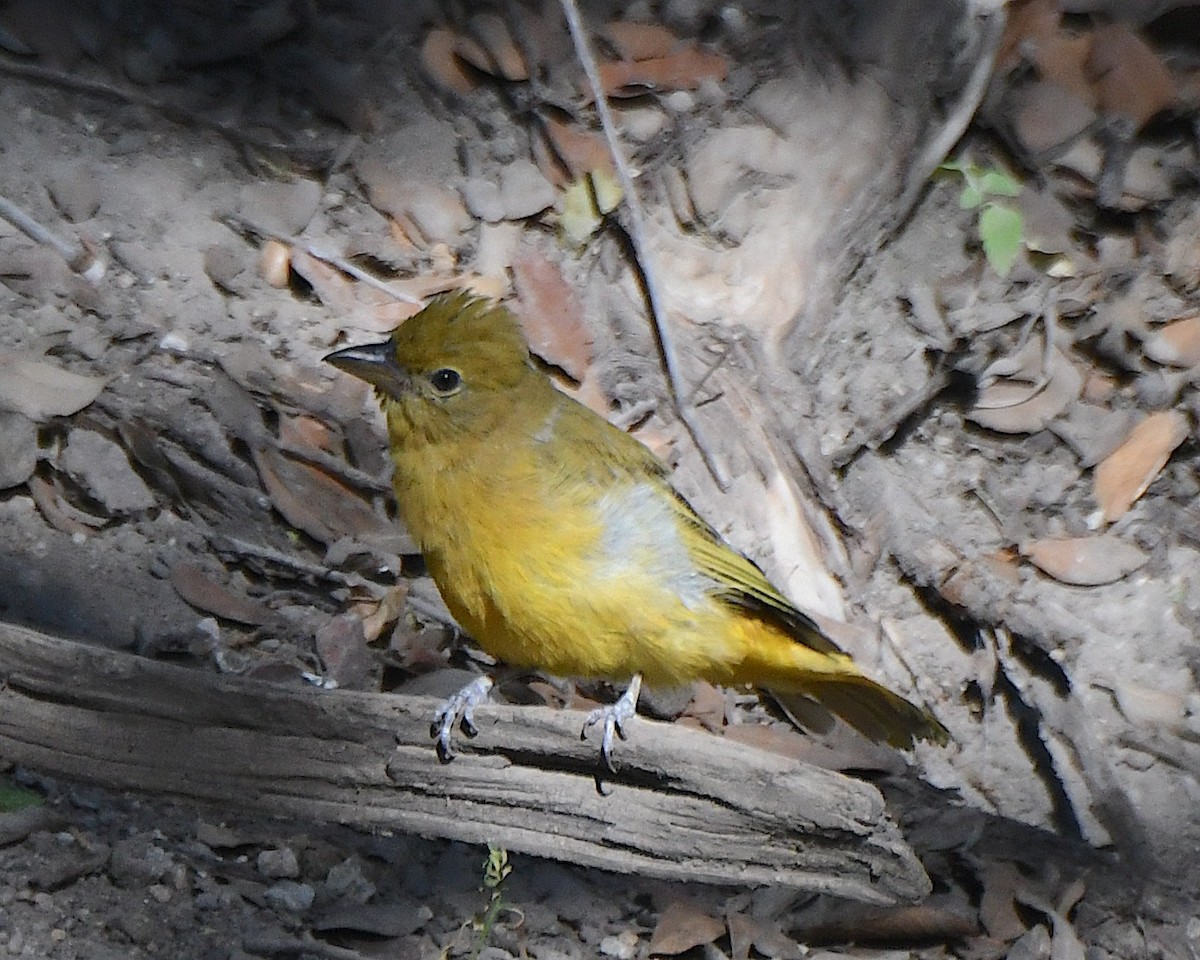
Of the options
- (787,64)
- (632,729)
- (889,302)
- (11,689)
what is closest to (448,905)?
(632,729)

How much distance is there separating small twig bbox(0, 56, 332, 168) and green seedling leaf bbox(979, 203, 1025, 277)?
2628 millimetres

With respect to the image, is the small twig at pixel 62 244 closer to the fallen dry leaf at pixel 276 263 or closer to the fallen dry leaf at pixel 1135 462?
the fallen dry leaf at pixel 276 263

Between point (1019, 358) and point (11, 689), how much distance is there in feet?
13.2

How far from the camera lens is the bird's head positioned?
3.83 metres

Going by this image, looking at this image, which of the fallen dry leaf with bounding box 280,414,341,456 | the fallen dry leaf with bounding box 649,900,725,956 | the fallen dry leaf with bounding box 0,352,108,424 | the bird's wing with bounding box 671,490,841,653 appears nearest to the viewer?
the fallen dry leaf with bounding box 649,900,725,956

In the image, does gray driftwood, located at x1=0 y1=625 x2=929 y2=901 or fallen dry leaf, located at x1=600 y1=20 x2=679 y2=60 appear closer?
gray driftwood, located at x1=0 y1=625 x2=929 y2=901

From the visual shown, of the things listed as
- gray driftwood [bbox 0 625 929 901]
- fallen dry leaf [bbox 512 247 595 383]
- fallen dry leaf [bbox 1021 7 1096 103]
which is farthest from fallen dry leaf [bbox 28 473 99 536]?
fallen dry leaf [bbox 1021 7 1096 103]

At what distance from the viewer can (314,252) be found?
Result: 533 centimetres

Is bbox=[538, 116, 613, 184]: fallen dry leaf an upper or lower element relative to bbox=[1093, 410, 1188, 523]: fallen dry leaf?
upper

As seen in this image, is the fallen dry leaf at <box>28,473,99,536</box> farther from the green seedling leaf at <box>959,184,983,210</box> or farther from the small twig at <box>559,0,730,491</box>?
the green seedling leaf at <box>959,184,983,210</box>

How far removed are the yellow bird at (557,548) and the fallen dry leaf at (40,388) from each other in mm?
1087

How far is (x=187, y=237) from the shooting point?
518 cm

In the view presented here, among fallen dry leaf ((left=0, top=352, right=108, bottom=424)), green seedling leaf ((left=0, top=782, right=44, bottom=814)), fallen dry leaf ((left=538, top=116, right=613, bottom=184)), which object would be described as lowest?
green seedling leaf ((left=0, top=782, right=44, bottom=814))

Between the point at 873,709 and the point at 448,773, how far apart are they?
1.30 m
